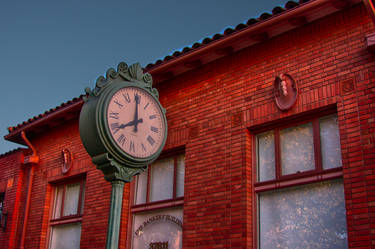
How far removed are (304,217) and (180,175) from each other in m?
2.86

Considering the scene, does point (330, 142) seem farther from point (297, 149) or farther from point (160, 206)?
point (160, 206)

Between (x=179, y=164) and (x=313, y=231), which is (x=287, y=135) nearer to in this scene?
(x=313, y=231)

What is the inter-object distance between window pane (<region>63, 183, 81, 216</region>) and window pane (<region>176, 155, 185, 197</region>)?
3383 millimetres

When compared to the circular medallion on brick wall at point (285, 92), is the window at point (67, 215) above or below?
below

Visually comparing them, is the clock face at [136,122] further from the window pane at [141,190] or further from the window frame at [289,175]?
the window pane at [141,190]

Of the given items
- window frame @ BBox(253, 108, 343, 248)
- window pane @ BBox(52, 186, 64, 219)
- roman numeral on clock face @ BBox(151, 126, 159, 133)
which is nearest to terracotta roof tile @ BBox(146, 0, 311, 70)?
window frame @ BBox(253, 108, 343, 248)

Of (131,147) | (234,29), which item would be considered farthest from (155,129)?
(234,29)

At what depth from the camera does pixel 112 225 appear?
4.50 metres

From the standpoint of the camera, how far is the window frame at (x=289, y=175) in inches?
287

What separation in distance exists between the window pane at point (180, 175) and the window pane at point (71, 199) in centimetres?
338

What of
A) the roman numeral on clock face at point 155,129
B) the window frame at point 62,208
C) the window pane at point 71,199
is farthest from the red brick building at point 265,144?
the roman numeral on clock face at point 155,129

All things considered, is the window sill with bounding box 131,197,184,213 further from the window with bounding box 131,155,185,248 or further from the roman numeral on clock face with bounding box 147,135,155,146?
the roman numeral on clock face with bounding box 147,135,155,146

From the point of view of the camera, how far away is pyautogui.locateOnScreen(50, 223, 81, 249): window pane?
36.7 feet

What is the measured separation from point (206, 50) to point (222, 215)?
2915mm
